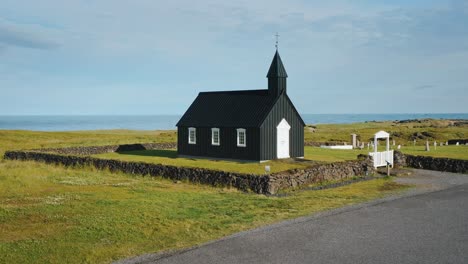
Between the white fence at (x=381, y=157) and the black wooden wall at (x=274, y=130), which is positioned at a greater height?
the black wooden wall at (x=274, y=130)

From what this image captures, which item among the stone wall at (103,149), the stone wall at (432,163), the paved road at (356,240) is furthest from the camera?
the stone wall at (103,149)

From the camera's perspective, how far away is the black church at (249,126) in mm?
39656

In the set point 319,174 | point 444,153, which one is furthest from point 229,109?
point 444,153

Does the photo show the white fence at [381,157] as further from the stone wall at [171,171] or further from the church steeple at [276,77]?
the stone wall at [171,171]

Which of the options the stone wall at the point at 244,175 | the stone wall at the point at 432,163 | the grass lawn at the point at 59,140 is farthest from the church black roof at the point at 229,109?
the grass lawn at the point at 59,140

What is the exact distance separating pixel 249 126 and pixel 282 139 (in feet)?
11.9

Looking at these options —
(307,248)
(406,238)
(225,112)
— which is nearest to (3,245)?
(307,248)

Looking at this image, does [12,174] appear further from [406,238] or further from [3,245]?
[406,238]

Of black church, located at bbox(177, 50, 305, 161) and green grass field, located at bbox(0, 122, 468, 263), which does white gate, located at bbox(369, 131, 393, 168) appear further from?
black church, located at bbox(177, 50, 305, 161)

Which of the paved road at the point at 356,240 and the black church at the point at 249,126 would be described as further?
the black church at the point at 249,126

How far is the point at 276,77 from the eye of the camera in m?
41.3

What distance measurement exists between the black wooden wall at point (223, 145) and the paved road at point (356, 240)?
1874 cm

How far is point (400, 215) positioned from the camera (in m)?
19.3

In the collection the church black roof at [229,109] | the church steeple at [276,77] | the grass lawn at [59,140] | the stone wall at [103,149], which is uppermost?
the church steeple at [276,77]
